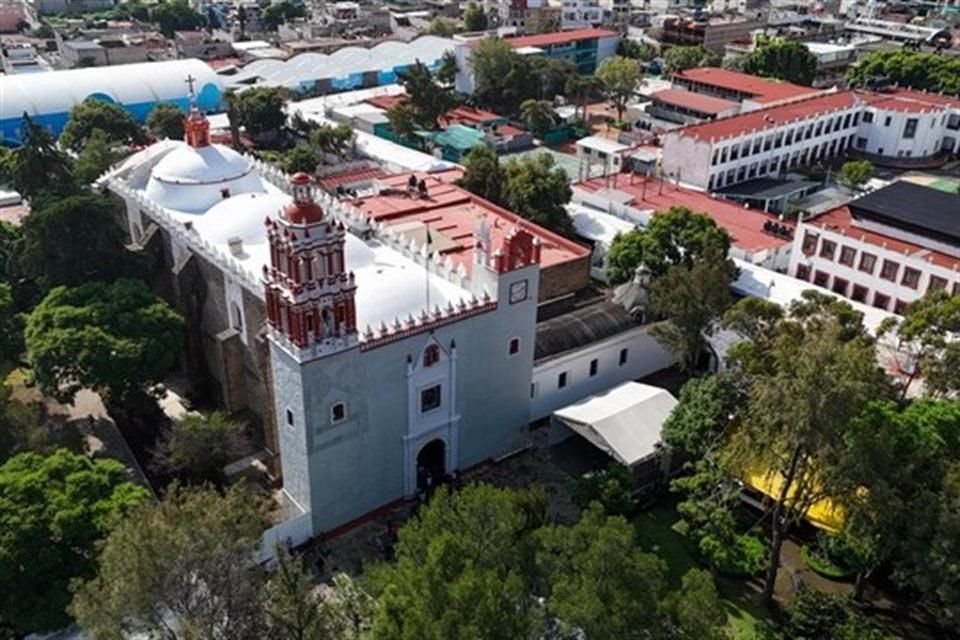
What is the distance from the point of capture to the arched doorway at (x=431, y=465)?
36.0 m

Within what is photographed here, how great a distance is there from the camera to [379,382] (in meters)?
32.5

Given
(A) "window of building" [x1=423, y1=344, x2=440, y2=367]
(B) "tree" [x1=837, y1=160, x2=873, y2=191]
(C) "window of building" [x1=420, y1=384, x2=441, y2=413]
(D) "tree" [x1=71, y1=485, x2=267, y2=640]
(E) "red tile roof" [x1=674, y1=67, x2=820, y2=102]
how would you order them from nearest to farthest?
(D) "tree" [x1=71, y1=485, x2=267, y2=640] → (A) "window of building" [x1=423, y1=344, x2=440, y2=367] → (C) "window of building" [x1=420, y1=384, x2=441, y2=413] → (B) "tree" [x1=837, y1=160, x2=873, y2=191] → (E) "red tile roof" [x1=674, y1=67, x2=820, y2=102]

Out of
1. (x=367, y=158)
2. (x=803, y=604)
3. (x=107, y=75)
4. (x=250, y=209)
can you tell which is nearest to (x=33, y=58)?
(x=107, y=75)

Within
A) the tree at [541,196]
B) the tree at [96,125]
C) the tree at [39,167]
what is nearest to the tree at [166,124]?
the tree at [96,125]

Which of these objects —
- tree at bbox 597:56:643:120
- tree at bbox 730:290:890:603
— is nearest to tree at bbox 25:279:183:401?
tree at bbox 730:290:890:603

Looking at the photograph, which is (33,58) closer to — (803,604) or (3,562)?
(3,562)

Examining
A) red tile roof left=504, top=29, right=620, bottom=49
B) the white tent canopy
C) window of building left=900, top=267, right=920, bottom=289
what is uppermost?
red tile roof left=504, top=29, right=620, bottom=49

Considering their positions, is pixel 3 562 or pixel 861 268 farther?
pixel 861 268

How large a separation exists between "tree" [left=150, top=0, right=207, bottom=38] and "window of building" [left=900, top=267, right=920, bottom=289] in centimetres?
11758

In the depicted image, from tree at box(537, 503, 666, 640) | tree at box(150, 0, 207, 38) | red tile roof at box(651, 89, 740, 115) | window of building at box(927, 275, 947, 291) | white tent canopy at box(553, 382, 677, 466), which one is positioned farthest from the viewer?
tree at box(150, 0, 207, 38)

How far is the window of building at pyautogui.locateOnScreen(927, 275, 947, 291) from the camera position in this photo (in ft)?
155

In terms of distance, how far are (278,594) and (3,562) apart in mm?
8737

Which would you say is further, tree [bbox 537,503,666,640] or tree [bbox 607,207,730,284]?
tree [bbox 607,207,730,284]

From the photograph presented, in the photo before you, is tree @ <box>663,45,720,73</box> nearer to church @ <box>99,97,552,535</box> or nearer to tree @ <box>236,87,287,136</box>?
tree @ <box>236,87,287,136</box>
